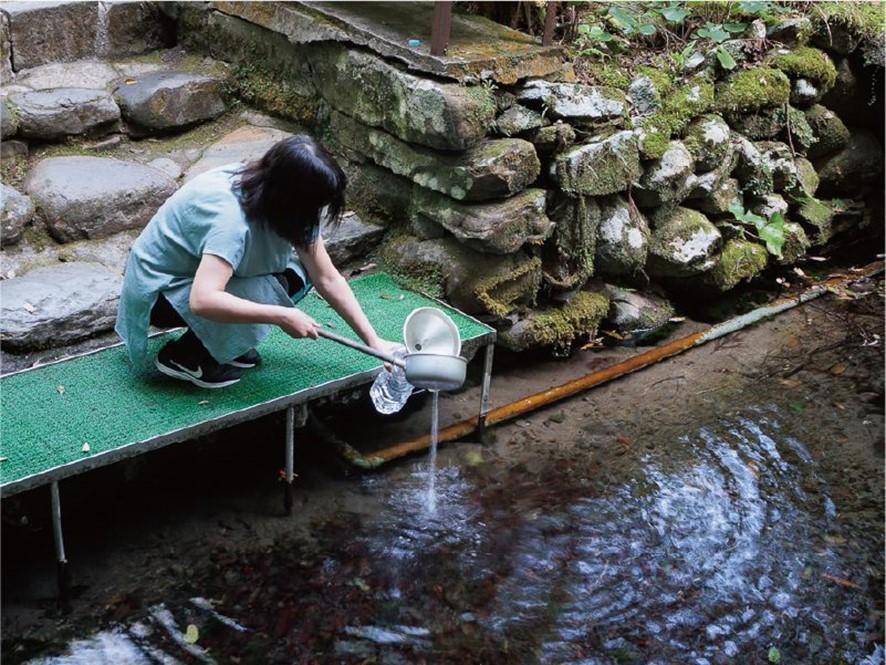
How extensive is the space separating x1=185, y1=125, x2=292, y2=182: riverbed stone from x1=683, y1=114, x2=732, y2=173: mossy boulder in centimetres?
237

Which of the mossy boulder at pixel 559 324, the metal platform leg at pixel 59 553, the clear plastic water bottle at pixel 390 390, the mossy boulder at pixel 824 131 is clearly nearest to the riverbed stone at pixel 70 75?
the clear plastic water bottle at pixel 390 390

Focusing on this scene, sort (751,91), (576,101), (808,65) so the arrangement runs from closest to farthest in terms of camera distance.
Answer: (576,101), (751,91), (808,65)

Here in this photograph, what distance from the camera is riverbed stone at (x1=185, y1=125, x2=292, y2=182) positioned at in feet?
17.3

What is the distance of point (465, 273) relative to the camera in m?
4.96

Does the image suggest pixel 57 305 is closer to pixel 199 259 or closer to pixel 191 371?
pixel 191 371

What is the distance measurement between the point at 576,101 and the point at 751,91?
163 centimetres

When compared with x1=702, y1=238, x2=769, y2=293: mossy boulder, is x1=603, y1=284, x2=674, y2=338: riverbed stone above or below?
below

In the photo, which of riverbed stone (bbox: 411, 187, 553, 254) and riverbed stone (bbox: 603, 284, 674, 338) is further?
riverbed stone (bbox: 603, 284, 674, 338)

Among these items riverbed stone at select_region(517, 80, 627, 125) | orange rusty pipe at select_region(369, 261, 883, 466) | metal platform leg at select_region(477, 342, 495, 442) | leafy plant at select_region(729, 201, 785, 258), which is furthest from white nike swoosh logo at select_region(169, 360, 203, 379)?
leafy plant at select_region(729, 201, 785, 258)

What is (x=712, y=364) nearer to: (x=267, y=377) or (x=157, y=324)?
(x=267, y=377)

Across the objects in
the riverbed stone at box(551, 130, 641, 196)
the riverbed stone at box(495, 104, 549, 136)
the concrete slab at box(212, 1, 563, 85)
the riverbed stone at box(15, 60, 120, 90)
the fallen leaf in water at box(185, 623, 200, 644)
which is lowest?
the fallen leaf in water at box(185, 623, 200, 644)

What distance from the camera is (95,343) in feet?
14.3

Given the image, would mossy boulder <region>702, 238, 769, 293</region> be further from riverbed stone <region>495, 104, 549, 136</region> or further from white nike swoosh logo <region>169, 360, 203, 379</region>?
white nike swoosh logo <region>169, 360, 203, 379</region>

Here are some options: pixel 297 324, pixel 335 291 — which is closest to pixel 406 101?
pixel 335 291
